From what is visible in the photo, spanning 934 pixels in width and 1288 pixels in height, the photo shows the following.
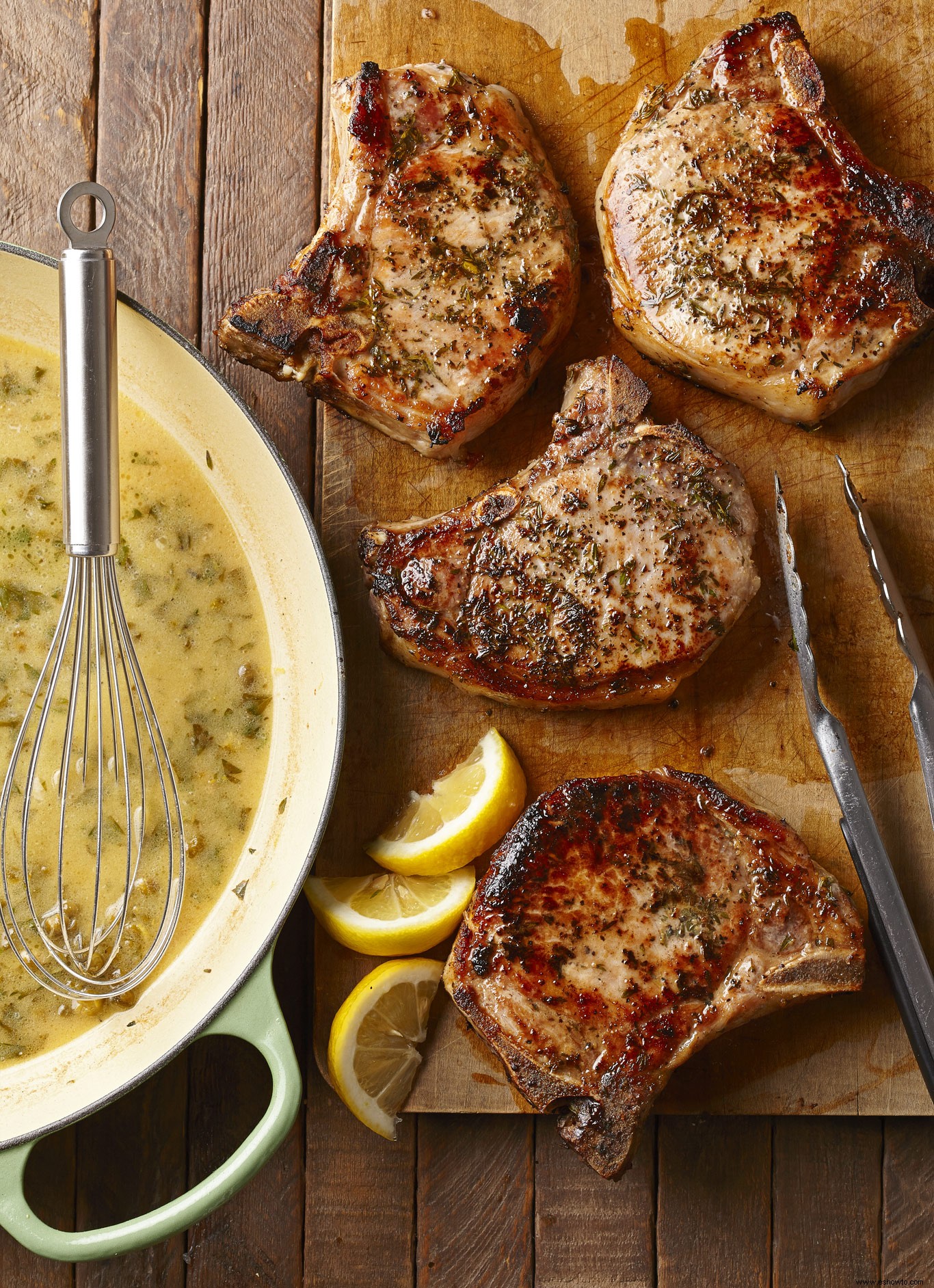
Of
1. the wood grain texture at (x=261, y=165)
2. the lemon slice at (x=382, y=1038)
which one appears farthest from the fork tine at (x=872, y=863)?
the wood grain texture at (x=261, y=165)

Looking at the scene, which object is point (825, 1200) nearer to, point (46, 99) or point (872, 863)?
point (872, 863)

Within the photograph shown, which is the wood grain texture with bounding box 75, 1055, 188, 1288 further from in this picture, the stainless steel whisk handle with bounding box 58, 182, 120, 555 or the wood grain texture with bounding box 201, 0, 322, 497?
the wood grain texture with bounding box 201, 0, 322, 497

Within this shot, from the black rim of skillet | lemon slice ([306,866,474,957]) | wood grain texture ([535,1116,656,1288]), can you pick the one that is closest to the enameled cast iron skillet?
the black rim of skillet

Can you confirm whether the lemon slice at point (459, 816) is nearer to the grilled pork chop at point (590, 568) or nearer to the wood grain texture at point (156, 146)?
the grilled pork chop at point (590, 568)

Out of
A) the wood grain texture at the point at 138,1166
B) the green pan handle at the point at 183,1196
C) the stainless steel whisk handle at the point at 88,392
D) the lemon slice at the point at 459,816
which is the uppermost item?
the stainless steel whisk handle at the point at 88,392

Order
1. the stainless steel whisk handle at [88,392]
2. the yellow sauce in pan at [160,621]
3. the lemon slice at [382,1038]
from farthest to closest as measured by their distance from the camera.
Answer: the yellow sauce in pan at [160,621] < the lemon slice at [382,1038] < the stainless steel whisk handle at [88,392]

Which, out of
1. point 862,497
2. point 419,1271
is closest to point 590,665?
point 862,497

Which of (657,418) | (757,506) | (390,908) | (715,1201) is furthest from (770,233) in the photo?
(715,1201)

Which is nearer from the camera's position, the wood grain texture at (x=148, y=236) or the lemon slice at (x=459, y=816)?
the lemon slice at (x=459, y=816)
